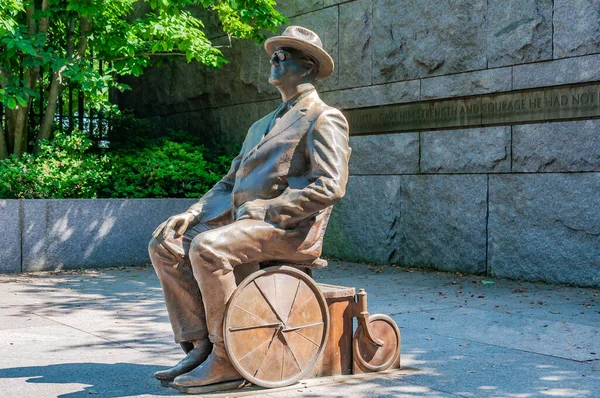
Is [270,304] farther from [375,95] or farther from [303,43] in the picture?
[375,95]

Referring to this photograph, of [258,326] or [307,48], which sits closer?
[258,326]

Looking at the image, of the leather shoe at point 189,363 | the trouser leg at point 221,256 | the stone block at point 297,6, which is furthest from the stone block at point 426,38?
the leather shoe at point 189,363

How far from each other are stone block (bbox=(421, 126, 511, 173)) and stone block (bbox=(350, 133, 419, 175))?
0.19 metres

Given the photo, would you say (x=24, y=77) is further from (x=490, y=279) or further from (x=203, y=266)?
(x=203, y=266)

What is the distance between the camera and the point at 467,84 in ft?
33.3

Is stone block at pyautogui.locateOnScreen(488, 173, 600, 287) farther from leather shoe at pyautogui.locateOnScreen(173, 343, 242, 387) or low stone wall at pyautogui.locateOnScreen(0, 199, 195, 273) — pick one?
leather shoe at pyautogui.locateOnScreen(173, 343, 242, 387)

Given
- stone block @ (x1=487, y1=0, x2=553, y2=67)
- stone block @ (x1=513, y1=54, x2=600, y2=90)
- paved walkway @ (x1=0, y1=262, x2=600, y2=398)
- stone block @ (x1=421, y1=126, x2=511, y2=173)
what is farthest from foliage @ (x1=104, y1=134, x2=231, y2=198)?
stone block @ (x1=513, y1=54, x2=600, y2=90)

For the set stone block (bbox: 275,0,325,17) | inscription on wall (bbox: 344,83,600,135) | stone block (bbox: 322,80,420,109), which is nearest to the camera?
inscription on wall (bbox: 344,83,600,135)

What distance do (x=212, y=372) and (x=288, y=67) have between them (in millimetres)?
1905

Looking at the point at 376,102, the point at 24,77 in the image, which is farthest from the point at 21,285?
the point at 376,102

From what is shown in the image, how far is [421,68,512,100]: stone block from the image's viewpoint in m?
9.76

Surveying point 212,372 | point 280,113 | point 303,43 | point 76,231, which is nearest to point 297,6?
point 76,231

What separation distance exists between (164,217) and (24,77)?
322 centimetres

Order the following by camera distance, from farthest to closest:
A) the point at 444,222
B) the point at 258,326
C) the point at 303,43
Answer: the point at 444,222 < the point at 303,43 < the point at 258,326
